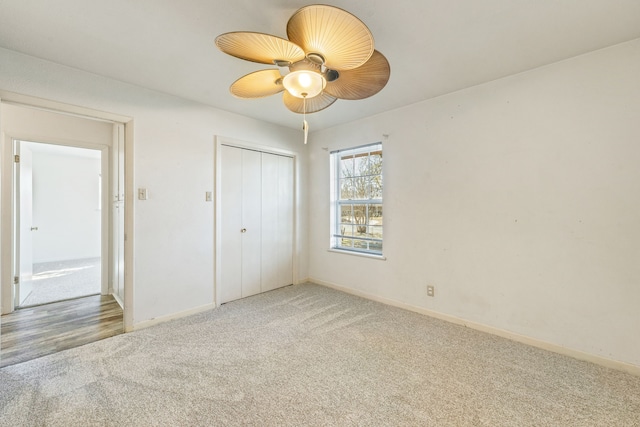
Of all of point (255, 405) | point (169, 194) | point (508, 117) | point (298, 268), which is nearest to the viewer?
point (255, 405)

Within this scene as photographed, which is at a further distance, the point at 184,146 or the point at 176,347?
the point at 184,146

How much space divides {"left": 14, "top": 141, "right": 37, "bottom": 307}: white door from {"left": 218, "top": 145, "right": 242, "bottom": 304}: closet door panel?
227cm

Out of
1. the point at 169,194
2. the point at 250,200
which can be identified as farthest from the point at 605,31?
→ the point at 169,194

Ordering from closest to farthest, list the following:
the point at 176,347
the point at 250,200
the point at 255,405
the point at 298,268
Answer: the point at 255,405 < the point at 176,347 < the point at 250,200 < the point at 298,268

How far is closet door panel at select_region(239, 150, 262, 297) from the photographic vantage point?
3510 mm

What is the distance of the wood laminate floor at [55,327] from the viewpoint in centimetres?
220

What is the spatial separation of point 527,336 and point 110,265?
16.1 ft

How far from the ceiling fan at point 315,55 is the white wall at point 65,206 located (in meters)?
6.76

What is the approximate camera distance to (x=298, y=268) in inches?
161

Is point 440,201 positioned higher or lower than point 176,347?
higher

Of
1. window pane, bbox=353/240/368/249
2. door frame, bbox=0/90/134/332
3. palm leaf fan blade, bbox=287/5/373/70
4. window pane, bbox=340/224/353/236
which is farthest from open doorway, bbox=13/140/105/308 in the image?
palm leaf fan blade, bbox=287/5/373/70

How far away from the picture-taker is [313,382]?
1775mm

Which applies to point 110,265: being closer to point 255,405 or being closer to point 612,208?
point 255,405

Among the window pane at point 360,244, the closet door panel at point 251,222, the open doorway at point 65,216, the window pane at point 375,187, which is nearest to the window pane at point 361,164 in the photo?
the window pane at point 375,187
